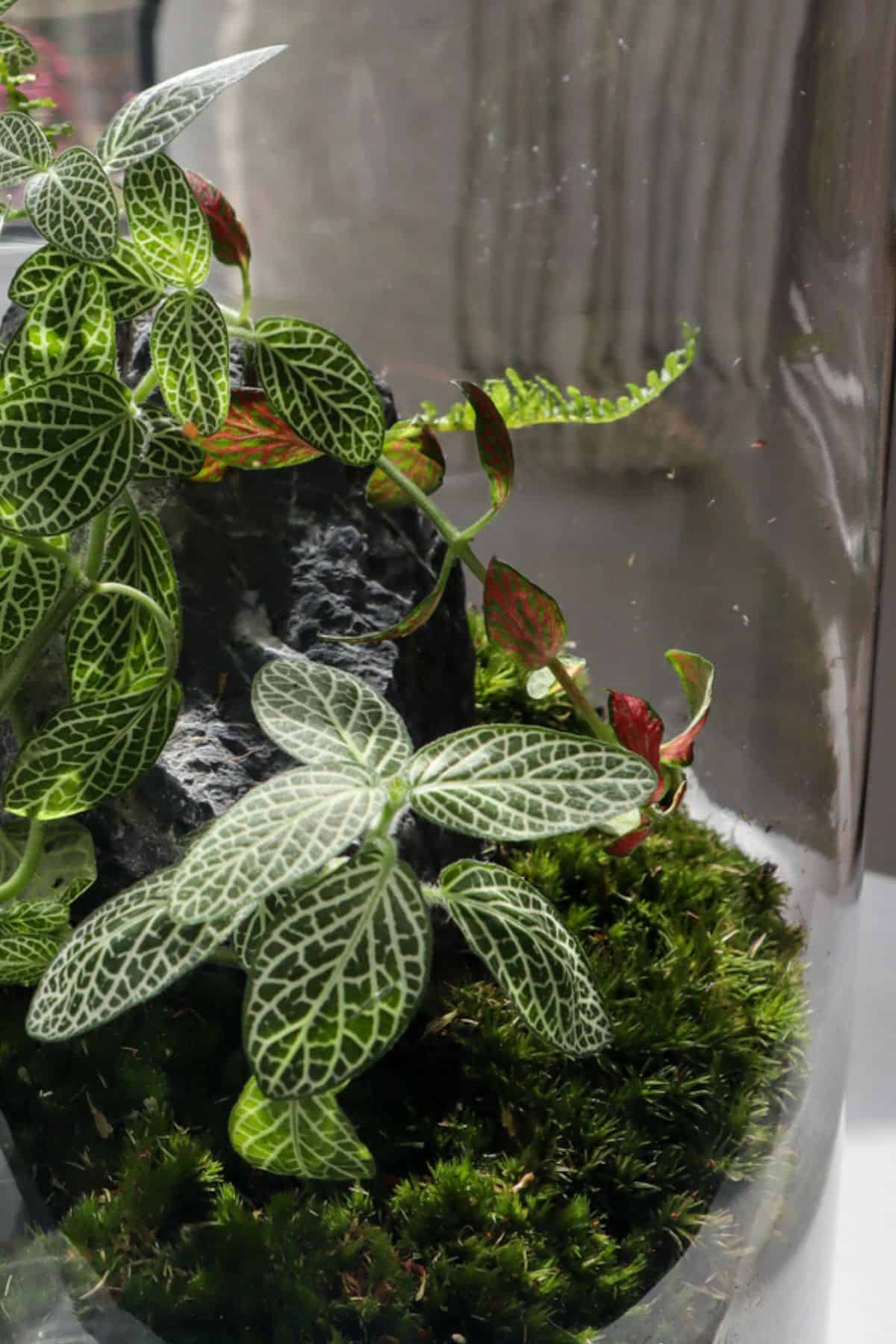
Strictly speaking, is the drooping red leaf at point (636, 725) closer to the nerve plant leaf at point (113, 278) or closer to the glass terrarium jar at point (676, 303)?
the glass terrarium jar at point (676, 303)

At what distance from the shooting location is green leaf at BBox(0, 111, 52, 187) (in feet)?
1.38

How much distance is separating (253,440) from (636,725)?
0.66ft

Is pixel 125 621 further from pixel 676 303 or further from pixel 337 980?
pixel 676 303

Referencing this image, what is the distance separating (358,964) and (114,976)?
79 mm

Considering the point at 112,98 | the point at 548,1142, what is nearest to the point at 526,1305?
the point at 548,1142

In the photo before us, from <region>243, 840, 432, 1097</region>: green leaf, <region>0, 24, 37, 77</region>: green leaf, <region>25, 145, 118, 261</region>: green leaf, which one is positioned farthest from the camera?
<region>0, 24, 37, 77</region>: green leaf

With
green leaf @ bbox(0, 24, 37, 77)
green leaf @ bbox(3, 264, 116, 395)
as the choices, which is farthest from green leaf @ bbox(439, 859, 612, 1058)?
green leaf @ bbox(0, 24, 37, 77)

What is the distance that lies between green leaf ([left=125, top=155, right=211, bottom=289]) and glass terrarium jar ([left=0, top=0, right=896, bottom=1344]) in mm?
248

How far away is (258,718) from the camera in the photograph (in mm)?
363

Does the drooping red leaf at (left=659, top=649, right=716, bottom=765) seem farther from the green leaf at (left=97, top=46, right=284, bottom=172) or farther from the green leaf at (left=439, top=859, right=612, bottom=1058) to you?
the green leaf at (left=97, top=46, right=284, bottom=172)

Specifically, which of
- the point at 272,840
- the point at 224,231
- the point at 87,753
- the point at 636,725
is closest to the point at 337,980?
the point at 272,840

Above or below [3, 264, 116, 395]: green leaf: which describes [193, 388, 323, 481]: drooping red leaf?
below

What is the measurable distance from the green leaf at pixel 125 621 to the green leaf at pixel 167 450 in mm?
44

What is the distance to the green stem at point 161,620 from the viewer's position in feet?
1.34
